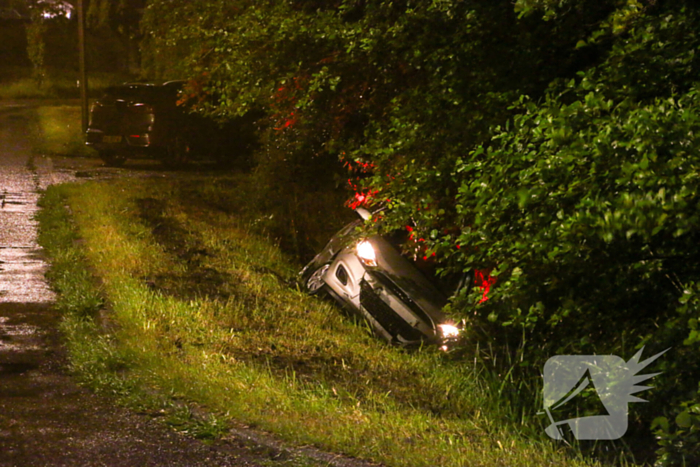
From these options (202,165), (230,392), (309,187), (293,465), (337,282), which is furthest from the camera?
(202,165)

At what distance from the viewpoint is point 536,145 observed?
17.5ft

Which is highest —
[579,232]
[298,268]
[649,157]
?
[649,157]

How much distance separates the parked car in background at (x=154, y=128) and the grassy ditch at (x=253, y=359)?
689 cm

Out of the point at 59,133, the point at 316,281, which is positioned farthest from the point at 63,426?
the point at 59,133

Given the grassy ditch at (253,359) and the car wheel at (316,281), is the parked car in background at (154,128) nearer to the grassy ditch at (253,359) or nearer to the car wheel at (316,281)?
the grassy ditch at (253,359)

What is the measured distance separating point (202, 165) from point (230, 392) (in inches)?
547

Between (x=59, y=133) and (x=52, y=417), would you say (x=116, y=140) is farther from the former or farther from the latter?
(x=52, y=417)

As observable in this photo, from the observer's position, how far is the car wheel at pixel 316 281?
28.9 feet

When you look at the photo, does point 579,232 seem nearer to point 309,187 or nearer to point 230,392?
point 230,392

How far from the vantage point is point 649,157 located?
4.18 meters

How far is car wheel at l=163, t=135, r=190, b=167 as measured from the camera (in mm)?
18266

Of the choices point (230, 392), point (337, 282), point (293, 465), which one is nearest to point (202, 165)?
point (337, 282)

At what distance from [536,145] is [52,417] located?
3.47m

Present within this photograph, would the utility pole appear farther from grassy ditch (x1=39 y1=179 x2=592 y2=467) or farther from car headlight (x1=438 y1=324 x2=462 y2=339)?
car headlight (x1=438 y1=324 x2=462 y2=339)
